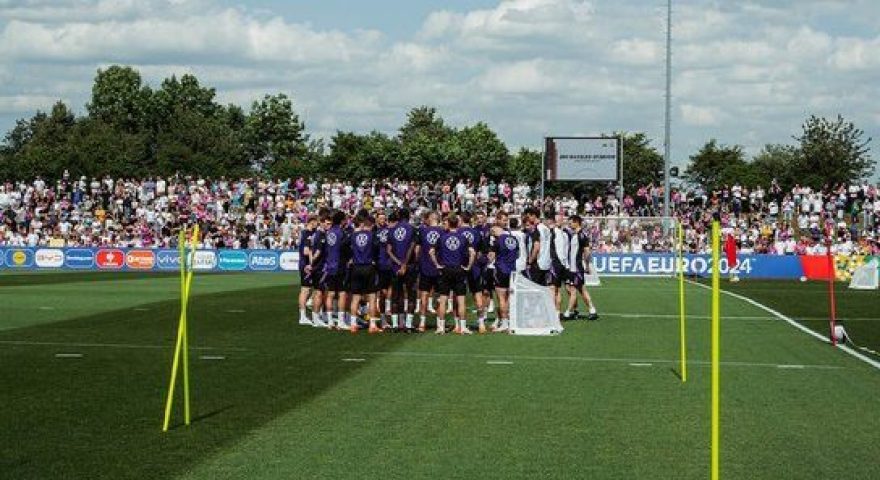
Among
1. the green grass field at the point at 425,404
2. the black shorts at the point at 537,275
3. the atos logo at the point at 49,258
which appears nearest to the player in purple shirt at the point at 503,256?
the black shorts at the point at 537,275

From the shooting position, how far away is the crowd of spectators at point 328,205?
5512 cm

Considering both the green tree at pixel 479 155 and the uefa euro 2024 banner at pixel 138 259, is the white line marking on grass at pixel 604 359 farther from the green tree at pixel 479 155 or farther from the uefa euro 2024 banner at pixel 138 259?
the green tree at pixel 479 155

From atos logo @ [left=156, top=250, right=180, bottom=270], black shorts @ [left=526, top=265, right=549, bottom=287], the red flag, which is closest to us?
black shorts @ [left=526, top=265, right=549, bottom=287]

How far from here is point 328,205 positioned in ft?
194

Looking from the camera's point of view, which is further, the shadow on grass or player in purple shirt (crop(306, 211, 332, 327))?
player in purple shirt (crop(306, 211, 332, 327))

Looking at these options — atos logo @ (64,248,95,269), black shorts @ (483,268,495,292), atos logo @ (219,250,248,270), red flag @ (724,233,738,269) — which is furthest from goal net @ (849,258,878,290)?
atos logo @ (64,248,95,269)

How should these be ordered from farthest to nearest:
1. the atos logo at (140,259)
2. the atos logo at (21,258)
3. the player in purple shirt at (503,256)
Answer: the atos logo at (21,258)
the atos logo at (140,259)
the player in purple shirt at (503,256)

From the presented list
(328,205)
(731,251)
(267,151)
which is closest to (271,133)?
(267,151)

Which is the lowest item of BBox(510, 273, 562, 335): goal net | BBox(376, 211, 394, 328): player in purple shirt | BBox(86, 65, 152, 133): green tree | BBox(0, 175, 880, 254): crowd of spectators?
BBox(510, 273, 562, 335): goal net

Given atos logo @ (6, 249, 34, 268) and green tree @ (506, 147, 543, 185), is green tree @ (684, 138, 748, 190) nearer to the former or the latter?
green tree @ (506, 147, 543, 185)

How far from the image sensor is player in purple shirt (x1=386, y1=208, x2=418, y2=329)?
69.3ft

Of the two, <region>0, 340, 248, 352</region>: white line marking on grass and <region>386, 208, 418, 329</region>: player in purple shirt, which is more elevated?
<region>386, 208, 418, 329</region>: player in purple shirt

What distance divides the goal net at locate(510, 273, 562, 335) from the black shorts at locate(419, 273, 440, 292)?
1.28m

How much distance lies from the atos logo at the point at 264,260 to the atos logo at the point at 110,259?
553 centimetres
